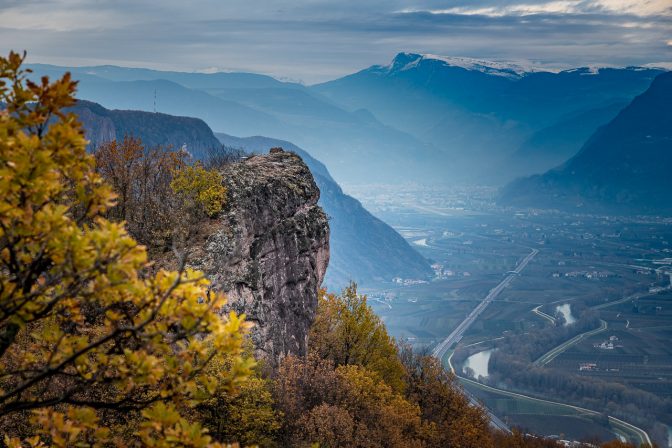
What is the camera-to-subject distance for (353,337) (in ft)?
140

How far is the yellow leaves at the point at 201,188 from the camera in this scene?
31.4 metres

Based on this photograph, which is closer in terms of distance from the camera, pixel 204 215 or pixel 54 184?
pixel 54 184

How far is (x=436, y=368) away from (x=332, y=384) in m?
20.1

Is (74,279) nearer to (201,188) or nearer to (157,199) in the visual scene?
(201,188)

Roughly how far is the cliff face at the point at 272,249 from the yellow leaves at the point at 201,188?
932mm

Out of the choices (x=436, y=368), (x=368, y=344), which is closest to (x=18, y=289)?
(x=368, y=344)

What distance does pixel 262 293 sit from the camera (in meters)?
32.1

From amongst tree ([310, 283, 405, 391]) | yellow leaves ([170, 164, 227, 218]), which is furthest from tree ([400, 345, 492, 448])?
yellow leaves ([170, 164, 227, 218])

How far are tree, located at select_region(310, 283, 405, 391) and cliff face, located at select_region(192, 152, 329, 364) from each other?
3.53 meters

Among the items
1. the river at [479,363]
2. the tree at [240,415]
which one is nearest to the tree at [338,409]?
A: the tree at [240,415]

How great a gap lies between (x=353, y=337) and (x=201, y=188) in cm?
1682

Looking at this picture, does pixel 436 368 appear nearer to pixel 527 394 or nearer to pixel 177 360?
pixel 177 360

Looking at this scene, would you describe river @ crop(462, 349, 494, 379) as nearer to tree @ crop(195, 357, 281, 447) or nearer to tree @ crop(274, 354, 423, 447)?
tree @ crop(274, 354, 423, 447)

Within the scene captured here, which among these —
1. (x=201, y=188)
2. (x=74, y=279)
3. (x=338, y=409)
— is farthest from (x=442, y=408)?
(x=74, y=279)
